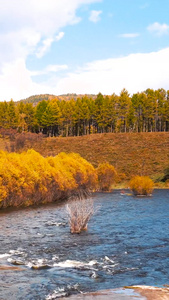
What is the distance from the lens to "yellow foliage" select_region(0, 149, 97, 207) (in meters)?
33.0

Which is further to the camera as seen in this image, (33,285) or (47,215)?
(47,215)

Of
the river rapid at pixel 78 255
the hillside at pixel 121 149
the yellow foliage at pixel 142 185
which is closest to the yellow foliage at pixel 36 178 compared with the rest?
the river rapid at pixel 78 255

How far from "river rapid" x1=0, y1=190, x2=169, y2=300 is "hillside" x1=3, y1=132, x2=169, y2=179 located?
47916 millimetres

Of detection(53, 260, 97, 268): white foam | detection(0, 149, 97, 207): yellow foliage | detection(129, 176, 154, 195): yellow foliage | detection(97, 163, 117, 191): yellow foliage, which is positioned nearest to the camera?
detection(53, 260, 97, 268): white foam

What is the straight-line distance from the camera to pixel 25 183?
3416 centimetres

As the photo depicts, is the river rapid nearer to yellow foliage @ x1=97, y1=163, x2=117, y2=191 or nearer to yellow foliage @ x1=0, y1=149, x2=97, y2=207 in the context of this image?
yellow foliage @ x1=0, y1=149, x2=97, y2=207

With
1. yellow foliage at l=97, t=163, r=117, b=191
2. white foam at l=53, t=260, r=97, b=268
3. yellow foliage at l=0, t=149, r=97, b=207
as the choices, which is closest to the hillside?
yellow foliage at l=97, t=163, r=117, b=191

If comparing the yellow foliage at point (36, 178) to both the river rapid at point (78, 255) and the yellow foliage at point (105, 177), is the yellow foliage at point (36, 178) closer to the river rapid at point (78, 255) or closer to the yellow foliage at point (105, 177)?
the river rapid at point (78, 255)

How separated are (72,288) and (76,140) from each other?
8810cm

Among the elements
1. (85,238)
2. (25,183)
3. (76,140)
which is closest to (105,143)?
(76,140)

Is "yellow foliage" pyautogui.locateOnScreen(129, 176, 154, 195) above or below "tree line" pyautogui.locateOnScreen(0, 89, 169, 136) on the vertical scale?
below

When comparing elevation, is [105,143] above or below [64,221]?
above

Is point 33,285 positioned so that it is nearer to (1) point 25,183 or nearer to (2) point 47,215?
(2) point 47,215

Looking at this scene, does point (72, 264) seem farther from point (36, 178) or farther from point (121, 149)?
point (121, 149)
